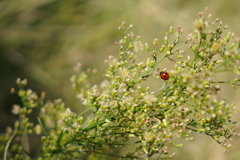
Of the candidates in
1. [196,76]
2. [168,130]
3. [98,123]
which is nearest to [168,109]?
[168,130]

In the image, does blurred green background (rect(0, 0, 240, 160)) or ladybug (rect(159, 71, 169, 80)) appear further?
blurred green background (rect(0, 0, 240, 160))

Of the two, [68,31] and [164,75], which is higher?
[68,31]

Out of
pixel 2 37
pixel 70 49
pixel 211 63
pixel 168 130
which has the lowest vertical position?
pixel 168 130

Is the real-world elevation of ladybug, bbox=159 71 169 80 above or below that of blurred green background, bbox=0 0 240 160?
below

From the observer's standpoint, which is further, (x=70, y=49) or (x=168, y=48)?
(x=70, y=49)

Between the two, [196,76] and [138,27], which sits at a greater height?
[138,27]

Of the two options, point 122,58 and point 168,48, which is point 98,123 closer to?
point 122,58

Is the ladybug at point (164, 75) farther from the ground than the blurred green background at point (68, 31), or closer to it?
closer to it

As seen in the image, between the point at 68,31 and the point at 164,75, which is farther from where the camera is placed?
the point at 68,31
